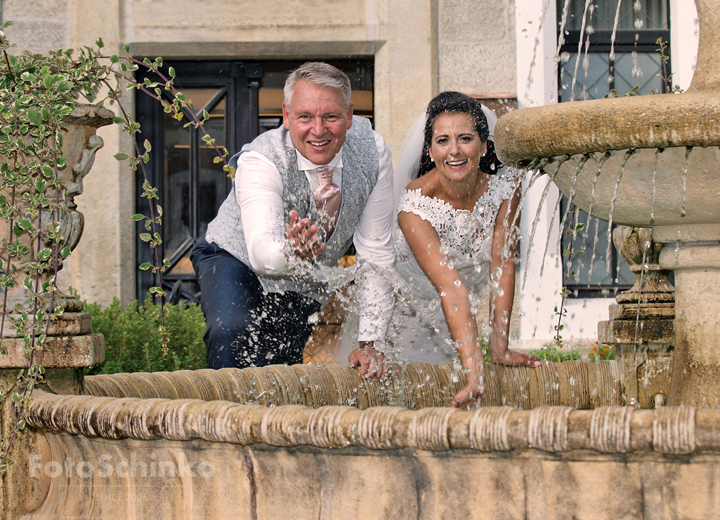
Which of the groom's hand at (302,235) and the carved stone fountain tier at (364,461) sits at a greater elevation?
the groom's hand at (302,235)

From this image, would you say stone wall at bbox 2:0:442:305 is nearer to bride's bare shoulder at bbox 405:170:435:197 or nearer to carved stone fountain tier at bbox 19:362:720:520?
bride's bare shoulder at bbox 405:170:435:197

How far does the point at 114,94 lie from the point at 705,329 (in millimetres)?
1760

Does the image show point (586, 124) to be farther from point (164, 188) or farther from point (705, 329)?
point (164, 188)

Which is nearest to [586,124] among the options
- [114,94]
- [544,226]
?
[114,94]

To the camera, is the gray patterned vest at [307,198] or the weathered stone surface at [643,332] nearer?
the weathered stone surface at [643,332]

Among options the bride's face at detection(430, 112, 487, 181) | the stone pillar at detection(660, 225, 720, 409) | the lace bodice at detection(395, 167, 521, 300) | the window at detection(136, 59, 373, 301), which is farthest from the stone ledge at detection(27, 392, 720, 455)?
the window at detection(136, 59, 373, 301)

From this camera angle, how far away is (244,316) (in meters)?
2.85

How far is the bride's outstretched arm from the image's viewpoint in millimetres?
2670

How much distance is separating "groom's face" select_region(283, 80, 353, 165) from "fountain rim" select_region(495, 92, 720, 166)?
44.6 inches

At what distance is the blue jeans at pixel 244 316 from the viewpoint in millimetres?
2848

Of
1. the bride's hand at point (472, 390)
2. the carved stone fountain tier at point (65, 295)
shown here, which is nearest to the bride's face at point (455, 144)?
the bride's hand at point (472, 390)

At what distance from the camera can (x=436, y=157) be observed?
9.92 ft

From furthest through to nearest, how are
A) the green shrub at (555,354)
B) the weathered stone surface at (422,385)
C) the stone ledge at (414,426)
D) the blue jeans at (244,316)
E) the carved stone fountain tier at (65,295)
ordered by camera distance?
1. the green shrub at (555,354)
2. the blue jeans at (244,316)
3. the weathered stone surface at (422,385)
4. the carved stone fountain tier at (65,295)
5. the stone ledge at (414,426)

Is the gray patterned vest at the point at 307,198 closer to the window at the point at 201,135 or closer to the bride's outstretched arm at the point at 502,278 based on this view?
the bride's outstretched arm at the point at 502,278
